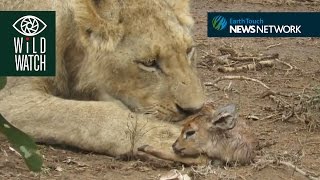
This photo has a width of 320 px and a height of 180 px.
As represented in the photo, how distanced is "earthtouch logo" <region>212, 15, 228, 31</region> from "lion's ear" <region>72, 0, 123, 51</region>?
3234 millimetres

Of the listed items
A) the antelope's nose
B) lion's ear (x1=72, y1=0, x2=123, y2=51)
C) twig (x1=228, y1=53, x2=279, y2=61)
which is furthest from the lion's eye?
twig (x1=228, y1=53, x2=279, y2=61)

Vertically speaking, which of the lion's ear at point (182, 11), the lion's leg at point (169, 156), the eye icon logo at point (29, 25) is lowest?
the lion's leg at point (169, 156)

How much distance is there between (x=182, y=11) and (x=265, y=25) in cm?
276

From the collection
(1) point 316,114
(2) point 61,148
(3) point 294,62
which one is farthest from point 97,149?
(3) point 294,62

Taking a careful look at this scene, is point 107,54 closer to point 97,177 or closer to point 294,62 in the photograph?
point 97,177

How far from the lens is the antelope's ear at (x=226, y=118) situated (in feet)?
18.0

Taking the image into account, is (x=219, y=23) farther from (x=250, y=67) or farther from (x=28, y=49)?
(x=28, y=49)

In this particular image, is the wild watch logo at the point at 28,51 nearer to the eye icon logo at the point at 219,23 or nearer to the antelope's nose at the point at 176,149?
the antelope's nose at the point at 176,149

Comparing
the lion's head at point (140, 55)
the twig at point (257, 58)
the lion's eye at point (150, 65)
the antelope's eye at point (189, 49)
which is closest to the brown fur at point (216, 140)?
the lion's head at point (140, 55)

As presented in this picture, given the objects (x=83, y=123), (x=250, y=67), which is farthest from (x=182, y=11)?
(x=250, y=67)

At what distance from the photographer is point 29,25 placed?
20.7 ft

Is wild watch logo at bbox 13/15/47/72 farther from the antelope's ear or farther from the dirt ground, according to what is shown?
the antelope's ear

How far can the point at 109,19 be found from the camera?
6219mm

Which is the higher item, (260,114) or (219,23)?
(219,23)
